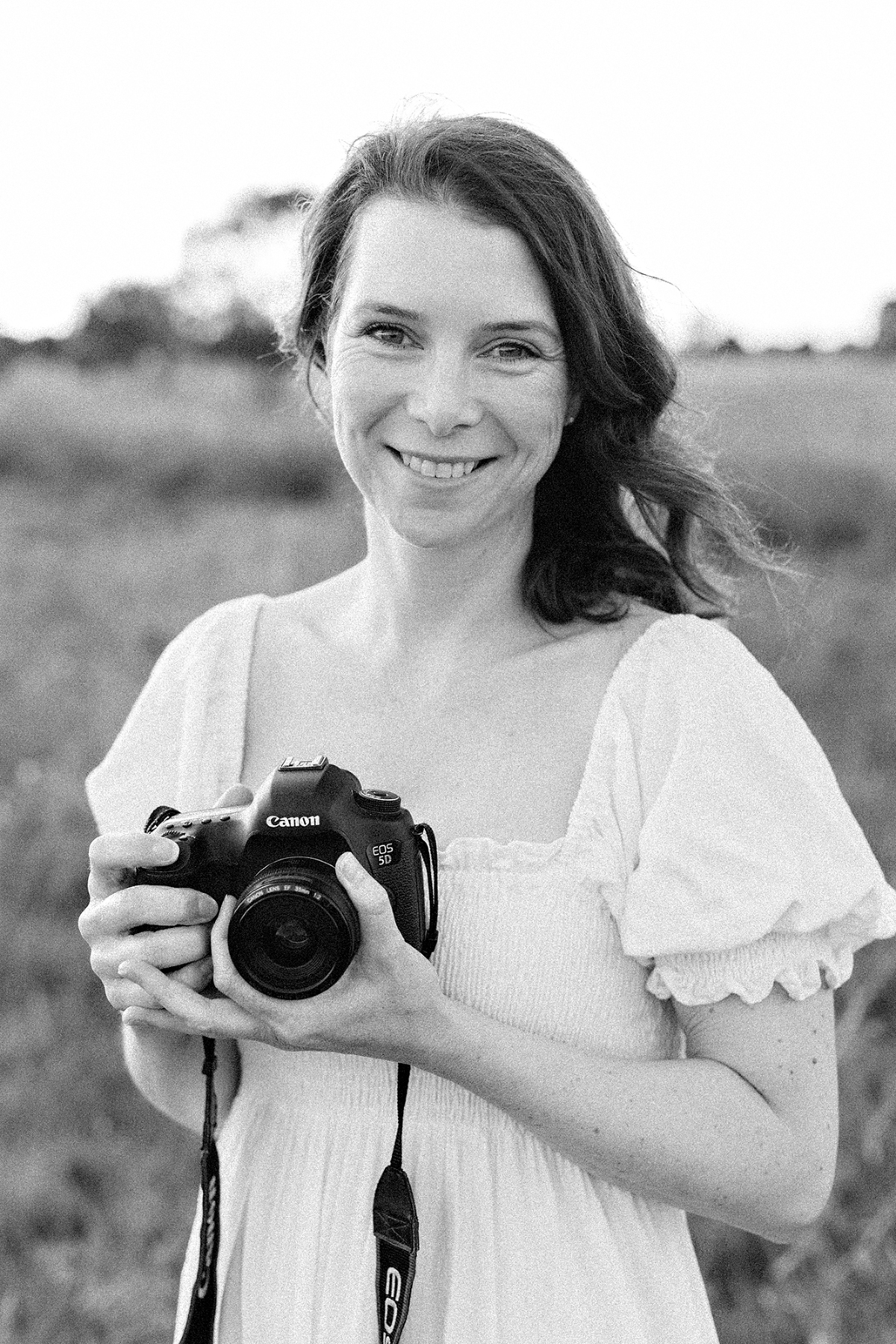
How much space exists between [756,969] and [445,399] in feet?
2.07

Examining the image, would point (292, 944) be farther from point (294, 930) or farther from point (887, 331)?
point (887, 331)

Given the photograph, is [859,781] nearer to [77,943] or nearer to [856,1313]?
[856,1313]

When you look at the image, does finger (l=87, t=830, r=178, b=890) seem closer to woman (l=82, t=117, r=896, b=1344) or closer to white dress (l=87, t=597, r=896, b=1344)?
woman (l=82, t=117, r=896, b=1344)

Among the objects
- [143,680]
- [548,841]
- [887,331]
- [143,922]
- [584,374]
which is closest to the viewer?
[143,922]

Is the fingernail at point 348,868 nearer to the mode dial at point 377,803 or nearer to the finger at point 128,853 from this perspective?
the mode dial at point 377,803

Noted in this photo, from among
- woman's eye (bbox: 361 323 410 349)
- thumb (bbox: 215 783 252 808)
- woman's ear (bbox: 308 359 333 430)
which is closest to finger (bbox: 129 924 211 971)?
thumb (bbox: 215 783 252 808)

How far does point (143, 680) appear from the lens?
5359 millimetres

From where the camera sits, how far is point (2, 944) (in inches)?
144

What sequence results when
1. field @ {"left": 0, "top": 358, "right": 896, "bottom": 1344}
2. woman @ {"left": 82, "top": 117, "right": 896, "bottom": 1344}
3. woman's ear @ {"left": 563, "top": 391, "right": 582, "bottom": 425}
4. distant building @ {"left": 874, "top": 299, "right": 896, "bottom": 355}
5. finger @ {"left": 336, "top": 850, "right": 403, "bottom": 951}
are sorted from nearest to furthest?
finger @ {"left": 336, "top": 850, "right": 403, "bottom": 951} → woman @ {"left": 82, "top": 117, "right": 896, "bottom": 1344} → woman's ear @ {"left": 563, "top": 391, "right": 582, "bottom": 425} → field @ {"left": 0, "top": 358, "right": 896, "bottom": 1344} → distant building @ {"left": 874, "top": 299, "right": 896, "bottom": 355}

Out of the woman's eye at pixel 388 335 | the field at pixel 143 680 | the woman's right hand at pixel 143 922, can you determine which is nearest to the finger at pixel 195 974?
the woman's right hand at pixel 143 922

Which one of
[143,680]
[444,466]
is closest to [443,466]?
[444,466]

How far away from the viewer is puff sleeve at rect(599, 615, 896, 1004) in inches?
49.6

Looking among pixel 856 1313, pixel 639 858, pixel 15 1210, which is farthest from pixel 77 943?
pixel 639 858

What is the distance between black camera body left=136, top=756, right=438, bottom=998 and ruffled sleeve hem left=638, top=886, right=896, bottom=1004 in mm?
238
